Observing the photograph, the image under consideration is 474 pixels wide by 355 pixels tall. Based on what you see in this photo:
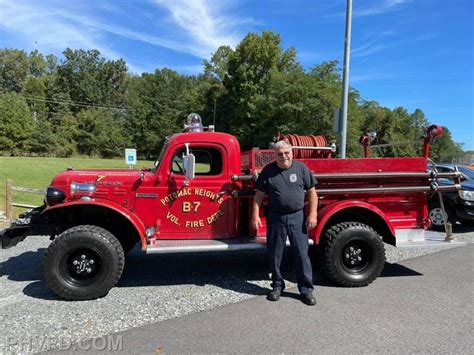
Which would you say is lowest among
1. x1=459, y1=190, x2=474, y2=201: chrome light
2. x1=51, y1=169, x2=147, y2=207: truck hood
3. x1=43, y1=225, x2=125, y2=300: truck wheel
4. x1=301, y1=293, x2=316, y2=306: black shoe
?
x1=301, y1=293, x2=316, y2=306: black shoe

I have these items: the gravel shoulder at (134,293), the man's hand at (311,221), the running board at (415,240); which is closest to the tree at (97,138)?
the gravel shoulder at (134,293)

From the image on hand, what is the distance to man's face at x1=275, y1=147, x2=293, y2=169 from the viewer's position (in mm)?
4602

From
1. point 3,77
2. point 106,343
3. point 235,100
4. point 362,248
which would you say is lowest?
point 106,343

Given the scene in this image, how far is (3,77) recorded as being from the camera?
86312mm

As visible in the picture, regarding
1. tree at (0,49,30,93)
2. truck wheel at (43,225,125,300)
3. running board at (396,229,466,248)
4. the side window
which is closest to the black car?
running board at (396,229,466,248)

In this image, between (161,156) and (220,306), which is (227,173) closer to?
(161,156)

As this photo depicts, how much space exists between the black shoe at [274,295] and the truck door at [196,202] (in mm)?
1014

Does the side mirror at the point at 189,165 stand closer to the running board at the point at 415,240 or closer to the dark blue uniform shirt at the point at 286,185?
the dark blue uniform shirt at the point at 286,185

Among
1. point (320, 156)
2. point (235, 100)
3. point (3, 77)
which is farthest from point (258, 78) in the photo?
point (3, 77)

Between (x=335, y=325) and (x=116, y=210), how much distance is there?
2.89 metres

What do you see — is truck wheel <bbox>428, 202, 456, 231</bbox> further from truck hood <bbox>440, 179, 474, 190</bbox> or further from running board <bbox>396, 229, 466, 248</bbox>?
running board <bbox>396, 229, 466, 248</bbox>

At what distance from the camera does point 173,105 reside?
7588 cm

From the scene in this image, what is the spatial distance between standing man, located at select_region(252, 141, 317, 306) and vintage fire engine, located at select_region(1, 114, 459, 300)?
45 cm

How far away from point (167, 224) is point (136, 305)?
1.11 m
